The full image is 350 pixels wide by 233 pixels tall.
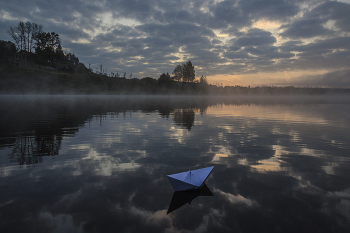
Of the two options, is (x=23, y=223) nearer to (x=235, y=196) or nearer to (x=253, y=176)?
(x=235, y=196)

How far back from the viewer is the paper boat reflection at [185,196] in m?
6.48

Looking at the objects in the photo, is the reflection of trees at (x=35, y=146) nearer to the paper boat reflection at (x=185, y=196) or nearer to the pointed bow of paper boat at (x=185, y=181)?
the pointed bow of paper boat at (x=185, y=181)

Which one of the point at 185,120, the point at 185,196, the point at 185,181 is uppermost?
Result: the point at 185,120

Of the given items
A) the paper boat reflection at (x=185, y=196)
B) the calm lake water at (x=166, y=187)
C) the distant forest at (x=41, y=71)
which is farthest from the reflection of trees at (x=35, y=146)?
the distant forest at (x=41, y=71)

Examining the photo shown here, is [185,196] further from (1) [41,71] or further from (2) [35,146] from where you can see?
(1) [41,71]

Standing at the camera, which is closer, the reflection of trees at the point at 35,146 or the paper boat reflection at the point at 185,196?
the paper boat reflection at the point at 185,196

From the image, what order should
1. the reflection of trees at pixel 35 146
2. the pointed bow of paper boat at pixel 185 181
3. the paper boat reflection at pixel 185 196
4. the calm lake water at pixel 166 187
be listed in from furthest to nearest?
the reflection of trees at pixel 35 146 < the pointed bow of paper boat at pixel 185 181 < the paper boat reflection at pixel 185 196 < the calm lake water at pixel 166 187

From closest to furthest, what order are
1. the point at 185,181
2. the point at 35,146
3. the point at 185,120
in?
1. the point at 185,181
2. the point at 35,146
3. the point at 185,120

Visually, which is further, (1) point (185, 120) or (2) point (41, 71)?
(2) point (41, 71)

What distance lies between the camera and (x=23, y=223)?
18.3 ft

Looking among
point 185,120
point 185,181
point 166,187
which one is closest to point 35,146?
point 166,187

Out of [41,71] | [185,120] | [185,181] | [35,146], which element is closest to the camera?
[185,181]

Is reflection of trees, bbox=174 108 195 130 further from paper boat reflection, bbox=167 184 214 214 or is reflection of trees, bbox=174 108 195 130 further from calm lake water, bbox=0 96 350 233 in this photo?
paper boat reflection, bbox=167 184 214 214

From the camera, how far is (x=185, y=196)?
7.07m
